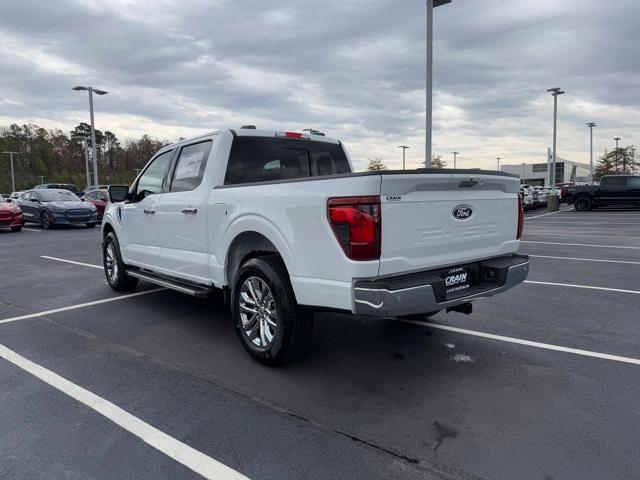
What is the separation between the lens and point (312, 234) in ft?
11.3

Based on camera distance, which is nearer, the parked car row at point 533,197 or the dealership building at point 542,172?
the parked car row at point 533,197

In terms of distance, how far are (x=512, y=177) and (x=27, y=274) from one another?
27.0ft

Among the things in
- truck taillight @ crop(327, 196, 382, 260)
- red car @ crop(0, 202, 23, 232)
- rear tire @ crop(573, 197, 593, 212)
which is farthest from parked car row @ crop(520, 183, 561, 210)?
truck taillight @ crop(327, 196, 382, 260)

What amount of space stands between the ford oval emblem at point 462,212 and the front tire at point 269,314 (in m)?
1.37

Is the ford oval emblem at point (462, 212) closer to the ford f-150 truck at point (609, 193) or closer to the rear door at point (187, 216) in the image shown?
the rear door at point (187, 216)

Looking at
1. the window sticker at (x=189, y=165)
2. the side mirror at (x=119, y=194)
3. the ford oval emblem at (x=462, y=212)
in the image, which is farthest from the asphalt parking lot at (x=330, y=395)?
the window sticker at (x=189, y=165)

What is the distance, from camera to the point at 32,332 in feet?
16.7

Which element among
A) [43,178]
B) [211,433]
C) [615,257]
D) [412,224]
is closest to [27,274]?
[211,433]

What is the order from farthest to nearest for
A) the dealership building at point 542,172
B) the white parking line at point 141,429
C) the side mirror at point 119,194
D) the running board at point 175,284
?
the dealership building at point 542,172, the side mirror at point 119,194, the running board at point 175,284, the white parking line at point 141,429

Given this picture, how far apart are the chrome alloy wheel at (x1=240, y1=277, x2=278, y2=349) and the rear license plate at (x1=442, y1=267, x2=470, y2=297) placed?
52.9 inches

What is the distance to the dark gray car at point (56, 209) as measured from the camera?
1805 centimetres

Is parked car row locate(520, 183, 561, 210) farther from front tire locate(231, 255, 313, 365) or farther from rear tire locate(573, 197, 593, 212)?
front tire locate(231, 255, 313, 365)

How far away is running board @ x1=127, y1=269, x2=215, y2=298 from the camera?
15.6ft

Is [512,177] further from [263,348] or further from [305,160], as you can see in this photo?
[263,348]
